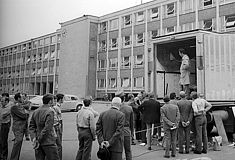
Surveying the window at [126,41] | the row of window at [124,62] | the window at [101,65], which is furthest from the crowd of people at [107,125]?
the window at [101,65]

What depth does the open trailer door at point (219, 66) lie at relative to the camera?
10.3 metres

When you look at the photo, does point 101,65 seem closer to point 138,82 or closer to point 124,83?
point 124,83

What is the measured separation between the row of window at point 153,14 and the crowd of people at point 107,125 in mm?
24360

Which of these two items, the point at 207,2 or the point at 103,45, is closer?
the point at 207,2

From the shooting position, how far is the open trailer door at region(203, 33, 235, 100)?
404 inches

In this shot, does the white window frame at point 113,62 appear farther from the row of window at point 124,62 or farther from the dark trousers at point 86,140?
the dark trousers at point 86,140

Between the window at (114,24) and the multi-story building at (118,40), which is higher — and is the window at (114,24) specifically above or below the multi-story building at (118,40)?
above

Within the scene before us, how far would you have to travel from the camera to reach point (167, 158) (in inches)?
320

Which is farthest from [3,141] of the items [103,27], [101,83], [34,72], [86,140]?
[34,72]

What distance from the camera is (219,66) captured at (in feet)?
34.4

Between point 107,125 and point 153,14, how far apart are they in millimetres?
32942

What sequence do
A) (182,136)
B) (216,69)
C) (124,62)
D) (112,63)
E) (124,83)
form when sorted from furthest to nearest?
(112,63) → (124,62) → (124,83) → (216,69) → (182,136)

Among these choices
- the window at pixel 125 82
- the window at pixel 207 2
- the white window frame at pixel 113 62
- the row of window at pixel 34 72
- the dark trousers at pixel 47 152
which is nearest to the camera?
the dark trousers at pixel 47 152

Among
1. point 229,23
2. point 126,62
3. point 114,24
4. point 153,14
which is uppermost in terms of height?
point 153,14
